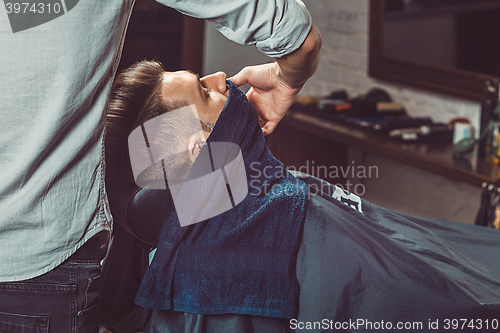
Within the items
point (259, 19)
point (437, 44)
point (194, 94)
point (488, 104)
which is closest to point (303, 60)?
point (259, 19)

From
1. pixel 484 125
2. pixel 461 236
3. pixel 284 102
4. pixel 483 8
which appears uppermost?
pixel 483 8

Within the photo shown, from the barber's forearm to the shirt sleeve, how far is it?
0.09ft

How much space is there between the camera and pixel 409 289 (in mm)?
1030

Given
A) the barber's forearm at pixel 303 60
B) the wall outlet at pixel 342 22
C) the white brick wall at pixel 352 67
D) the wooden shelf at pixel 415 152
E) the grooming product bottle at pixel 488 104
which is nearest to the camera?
the barber's forearm at pixel 303 60

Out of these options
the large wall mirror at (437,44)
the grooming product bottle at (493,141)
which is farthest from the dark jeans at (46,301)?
the large wall mirror at (437,44)

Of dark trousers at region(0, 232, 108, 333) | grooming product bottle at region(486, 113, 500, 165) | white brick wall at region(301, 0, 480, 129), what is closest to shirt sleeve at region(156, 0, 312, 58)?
dark trousers at region(0, 232, 108, 333)

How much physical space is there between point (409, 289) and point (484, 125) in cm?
138

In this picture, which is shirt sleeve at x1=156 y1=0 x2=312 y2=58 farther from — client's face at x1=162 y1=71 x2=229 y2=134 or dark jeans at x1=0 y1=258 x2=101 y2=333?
dark jeans at x1=0 y1=258 x2=101 y2=333

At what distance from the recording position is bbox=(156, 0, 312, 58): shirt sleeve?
779 millimetres

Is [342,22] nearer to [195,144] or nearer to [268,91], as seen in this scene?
[268,91]

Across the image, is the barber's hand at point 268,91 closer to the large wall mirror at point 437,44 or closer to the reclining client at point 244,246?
the reclining client at point 244,246

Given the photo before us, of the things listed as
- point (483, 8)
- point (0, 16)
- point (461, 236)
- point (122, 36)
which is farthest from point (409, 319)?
point (483, 8)

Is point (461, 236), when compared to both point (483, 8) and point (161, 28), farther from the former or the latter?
point (161, 28)

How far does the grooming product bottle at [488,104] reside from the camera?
208 cm
